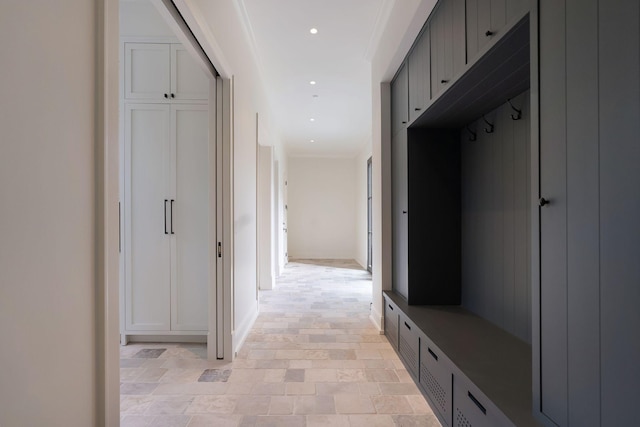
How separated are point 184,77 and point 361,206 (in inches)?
227

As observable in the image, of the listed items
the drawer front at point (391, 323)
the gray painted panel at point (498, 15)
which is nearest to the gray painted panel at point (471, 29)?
the gray painted panel at point (498, 15)

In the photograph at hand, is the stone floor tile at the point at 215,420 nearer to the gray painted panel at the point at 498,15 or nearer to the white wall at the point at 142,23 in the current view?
the gray painted panel at the point at 498,15

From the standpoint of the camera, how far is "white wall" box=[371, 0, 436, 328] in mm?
2664

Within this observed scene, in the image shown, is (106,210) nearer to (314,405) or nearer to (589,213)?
(589,213)

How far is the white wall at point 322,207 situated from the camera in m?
9.00

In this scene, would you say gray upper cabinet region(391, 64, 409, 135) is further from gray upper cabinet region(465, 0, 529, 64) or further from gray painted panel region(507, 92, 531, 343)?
gray upper cabinet region(465, 0, 529, 64)

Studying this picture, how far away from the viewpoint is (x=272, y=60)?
370 cm

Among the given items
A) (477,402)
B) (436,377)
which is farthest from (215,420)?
(477,402)

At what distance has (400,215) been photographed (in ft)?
9.30

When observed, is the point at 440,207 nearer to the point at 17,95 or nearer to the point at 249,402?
the point at 249,402

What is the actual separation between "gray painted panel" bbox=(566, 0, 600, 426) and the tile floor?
3.54 ft

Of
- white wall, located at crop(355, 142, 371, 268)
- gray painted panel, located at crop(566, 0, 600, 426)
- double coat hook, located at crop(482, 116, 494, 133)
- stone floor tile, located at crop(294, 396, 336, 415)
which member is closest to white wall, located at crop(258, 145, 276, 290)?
white wall, located at crop(355, 142, 371, 268)

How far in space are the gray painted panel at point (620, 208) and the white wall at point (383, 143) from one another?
73.5 inches

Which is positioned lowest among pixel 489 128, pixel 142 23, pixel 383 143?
pixel 489 128
